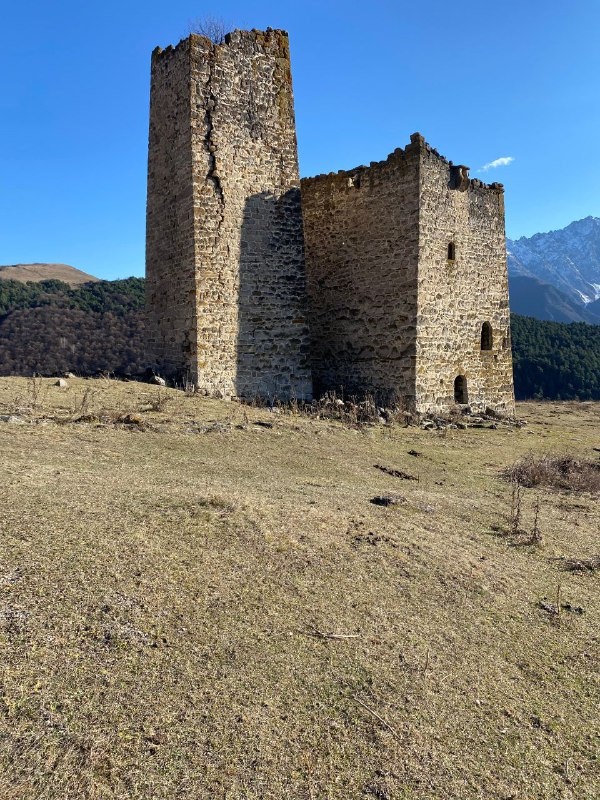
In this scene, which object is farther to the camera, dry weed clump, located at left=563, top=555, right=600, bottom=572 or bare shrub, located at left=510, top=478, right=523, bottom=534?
bare shrub, located at left=510, top=478, right=523, bottom=534

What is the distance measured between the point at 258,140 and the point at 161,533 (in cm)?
1111

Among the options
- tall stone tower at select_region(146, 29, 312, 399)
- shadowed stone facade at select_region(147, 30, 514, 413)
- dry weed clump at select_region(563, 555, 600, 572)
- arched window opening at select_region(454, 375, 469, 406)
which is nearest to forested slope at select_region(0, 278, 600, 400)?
shadowed stone facade at select_region(147, 30, 514, 413)

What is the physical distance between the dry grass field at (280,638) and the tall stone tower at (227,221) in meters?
5.95

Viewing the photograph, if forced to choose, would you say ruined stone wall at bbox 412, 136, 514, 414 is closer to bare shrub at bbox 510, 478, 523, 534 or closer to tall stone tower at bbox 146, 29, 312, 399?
tall stone tower at bbox 146, 29, 312, 399

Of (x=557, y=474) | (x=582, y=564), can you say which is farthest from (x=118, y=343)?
(x=582, y=564)

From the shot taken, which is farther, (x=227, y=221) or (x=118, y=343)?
(x=118, y=343)

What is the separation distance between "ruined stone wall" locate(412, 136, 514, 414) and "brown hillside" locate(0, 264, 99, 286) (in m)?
46.5

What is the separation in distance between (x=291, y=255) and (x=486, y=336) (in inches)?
234

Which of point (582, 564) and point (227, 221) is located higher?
point (227, 221)

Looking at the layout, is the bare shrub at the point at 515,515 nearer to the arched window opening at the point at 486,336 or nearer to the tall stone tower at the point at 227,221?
the tall stone tower at the point at 227,221

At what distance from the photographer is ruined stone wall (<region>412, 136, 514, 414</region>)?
14727 millimetres

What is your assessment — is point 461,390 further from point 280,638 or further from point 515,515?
point 280,638

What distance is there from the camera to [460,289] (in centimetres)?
1568

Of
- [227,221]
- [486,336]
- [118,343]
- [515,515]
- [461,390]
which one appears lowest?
[515,515]
